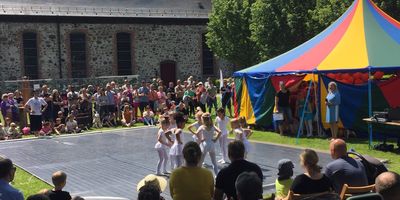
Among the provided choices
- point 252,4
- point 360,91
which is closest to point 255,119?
point 360,91

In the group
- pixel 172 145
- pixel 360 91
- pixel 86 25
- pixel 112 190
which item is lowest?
pixel 112 190

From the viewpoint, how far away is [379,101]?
47.1 ft

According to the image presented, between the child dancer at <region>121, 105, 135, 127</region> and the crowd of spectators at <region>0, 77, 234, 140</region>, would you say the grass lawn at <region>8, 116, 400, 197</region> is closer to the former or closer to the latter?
the crowd of spectators at <region>0, 77, 234, 140</region>

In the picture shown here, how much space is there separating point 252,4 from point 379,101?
17.1 meters

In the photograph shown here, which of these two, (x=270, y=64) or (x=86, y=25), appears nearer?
(x=270, y=64)

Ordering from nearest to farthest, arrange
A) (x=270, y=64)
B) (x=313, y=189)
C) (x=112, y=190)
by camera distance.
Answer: (x=313, y=189) → (x=112, y=190) → (x=270, y=64)

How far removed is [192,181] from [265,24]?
959 inches

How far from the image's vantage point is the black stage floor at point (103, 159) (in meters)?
9.67

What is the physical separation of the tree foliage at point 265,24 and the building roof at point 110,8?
2.74 m

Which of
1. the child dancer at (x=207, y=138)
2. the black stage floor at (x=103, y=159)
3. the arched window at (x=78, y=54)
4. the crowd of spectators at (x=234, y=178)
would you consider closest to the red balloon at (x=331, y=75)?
the black stage floor at (x=103, y=159)

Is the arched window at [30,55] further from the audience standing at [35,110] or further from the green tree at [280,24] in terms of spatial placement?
the green tree at [280,24]

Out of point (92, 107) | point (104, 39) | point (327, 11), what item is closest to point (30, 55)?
point (104, 39)

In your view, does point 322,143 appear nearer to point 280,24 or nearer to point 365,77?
point 365,77

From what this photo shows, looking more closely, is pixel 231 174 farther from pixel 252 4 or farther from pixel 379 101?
pixel 252 4
